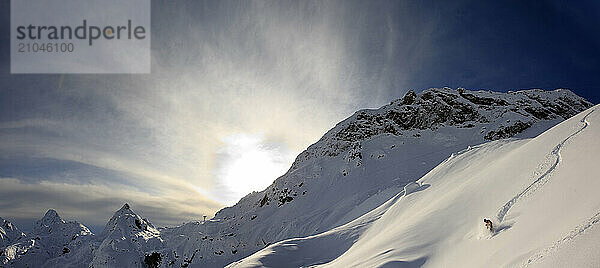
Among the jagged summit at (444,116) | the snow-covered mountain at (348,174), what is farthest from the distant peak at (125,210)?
the jagged summit at (444,116)

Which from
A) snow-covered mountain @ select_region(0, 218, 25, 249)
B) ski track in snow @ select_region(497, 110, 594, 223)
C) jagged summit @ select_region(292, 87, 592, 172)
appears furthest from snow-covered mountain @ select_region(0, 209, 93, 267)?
ski track in snow @ select_region(497, 110, 594, 223)

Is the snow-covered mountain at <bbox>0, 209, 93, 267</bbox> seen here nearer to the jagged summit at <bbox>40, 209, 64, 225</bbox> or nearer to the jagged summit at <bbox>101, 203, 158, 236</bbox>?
the jagged summit at <bbox>40, 209, 64, 225</bbox>

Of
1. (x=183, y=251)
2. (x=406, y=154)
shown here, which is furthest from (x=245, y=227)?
(x=406, y=154)

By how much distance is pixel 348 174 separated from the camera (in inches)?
1708

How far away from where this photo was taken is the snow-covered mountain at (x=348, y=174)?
1228 inches

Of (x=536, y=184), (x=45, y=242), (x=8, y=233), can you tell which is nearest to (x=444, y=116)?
(x=536, y=184)

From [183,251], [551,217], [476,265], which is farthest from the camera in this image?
[183,251]

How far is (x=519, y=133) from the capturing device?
4766 cm

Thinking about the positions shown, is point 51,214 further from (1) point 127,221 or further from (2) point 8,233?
(1) point 127,221

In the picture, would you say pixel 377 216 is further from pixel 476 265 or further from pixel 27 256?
pixel 27 256

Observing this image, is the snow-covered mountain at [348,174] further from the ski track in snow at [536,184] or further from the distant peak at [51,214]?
the distant peak at [51,214]

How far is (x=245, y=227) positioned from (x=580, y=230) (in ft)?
150

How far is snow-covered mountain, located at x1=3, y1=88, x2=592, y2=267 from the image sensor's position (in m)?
31.2

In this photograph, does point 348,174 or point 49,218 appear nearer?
point 348,174
